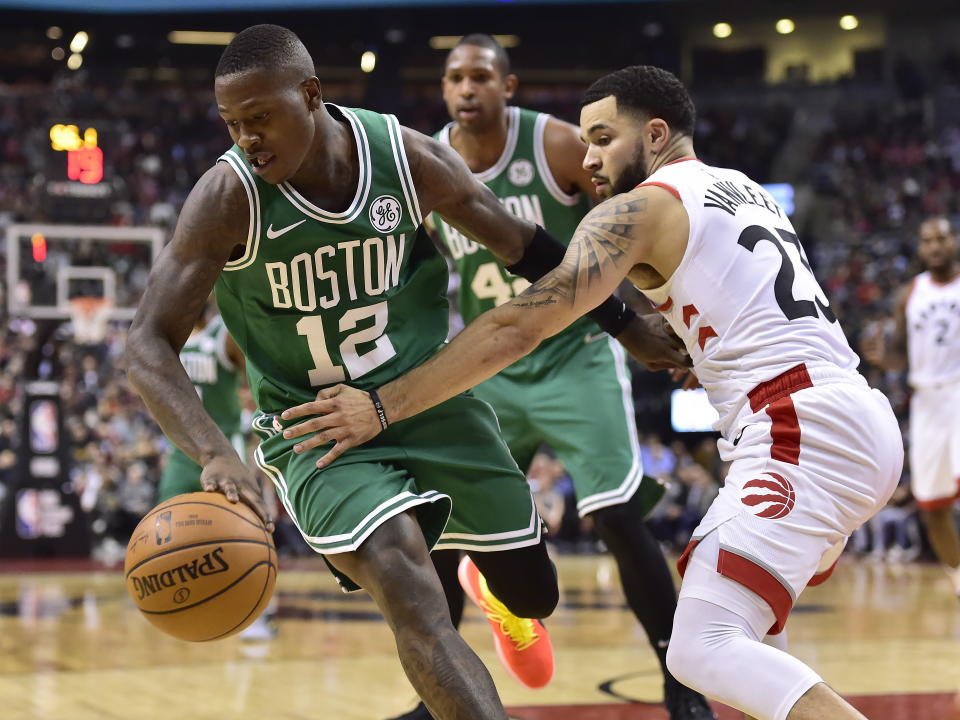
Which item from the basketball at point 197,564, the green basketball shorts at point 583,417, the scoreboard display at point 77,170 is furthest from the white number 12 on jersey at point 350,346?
the scoreboard display at point 77,170

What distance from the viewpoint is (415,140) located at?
3645mm

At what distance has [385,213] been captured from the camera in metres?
3.52

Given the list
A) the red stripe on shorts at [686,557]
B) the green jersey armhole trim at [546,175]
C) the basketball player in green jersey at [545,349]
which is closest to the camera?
the red stripe on shorts at [686,557]

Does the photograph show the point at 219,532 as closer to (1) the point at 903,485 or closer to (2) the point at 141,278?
(1) the point at 903,485

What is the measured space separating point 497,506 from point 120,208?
1837 centimetres

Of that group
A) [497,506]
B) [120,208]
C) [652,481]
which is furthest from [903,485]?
[120,208]

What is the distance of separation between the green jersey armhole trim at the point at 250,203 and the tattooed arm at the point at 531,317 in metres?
0.45

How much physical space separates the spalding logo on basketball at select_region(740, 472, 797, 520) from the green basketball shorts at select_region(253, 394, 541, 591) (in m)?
0.87

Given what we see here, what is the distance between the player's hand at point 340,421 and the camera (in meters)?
3.27

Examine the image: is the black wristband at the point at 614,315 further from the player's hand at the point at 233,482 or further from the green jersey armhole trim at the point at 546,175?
the player's hand at the point at 233,482

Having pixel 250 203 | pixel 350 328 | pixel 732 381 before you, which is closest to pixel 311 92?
pixel 250 203

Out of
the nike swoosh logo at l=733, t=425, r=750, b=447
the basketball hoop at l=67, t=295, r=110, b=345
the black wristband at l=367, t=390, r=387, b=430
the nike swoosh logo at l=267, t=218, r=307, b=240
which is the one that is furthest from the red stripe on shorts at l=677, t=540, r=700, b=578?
the basketball hoop at l=67, t=295, r=110, b=345

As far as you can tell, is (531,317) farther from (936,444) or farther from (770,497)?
(936,444)

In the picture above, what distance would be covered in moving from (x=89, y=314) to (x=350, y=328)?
36.6ft
